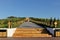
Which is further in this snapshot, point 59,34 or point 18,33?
point 18,33

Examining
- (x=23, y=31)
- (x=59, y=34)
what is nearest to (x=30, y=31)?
(x=23, y=31)

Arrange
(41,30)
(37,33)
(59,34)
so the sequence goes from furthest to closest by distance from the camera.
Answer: (41,30), (37,33), (59,34)

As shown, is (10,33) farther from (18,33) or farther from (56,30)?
(56,30)

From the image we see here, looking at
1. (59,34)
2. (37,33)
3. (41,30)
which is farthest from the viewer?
(41,30)

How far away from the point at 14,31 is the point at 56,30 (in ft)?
10.9

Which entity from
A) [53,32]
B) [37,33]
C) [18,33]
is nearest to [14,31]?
[18,33]

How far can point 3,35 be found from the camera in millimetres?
12297

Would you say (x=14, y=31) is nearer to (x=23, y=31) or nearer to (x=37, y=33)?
(x=23, y=31)

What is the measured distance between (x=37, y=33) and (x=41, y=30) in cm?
112

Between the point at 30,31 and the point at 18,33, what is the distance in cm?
103

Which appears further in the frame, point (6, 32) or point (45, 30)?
point (45, 30)

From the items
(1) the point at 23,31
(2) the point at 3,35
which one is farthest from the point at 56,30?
(2) the point at 3,35

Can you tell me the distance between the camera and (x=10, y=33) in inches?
496

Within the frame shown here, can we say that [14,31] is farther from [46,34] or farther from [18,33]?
[46,34]
